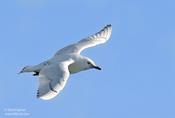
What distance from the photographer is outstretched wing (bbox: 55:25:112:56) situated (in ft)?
87.4

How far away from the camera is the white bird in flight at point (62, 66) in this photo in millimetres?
21906

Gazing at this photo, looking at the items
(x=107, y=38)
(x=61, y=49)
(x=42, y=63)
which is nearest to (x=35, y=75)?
(x=42, y=63)

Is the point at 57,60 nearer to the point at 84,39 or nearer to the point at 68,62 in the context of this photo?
the point at 68,62

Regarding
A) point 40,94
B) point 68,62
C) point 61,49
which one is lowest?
point 40,94

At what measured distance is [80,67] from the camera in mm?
24766

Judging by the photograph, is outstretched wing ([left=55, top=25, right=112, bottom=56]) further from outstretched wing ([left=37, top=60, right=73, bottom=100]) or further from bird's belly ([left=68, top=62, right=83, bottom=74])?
outstretched wing ([left=37, top=60, right=73, bottom=100])

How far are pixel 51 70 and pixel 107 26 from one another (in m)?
6.39

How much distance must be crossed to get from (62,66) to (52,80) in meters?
1.19

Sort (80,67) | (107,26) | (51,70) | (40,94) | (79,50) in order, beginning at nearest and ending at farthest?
1. (40,94)
2. (51,70)
3. (80,67)
4. (79,50)
5. (107,26)

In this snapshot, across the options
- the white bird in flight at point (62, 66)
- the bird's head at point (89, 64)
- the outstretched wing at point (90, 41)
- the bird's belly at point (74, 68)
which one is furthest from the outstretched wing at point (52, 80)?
the outstretched wing at point (90, 41)

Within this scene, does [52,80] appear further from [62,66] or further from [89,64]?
[89,64]

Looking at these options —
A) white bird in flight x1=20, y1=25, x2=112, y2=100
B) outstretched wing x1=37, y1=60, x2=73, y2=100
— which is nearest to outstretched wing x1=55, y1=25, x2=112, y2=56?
white bird in flight x1=20, y1=25, x2=112, y2=100

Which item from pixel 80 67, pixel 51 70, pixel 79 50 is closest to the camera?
pixel 51 70

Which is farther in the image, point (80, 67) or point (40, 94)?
point (80, 67)
